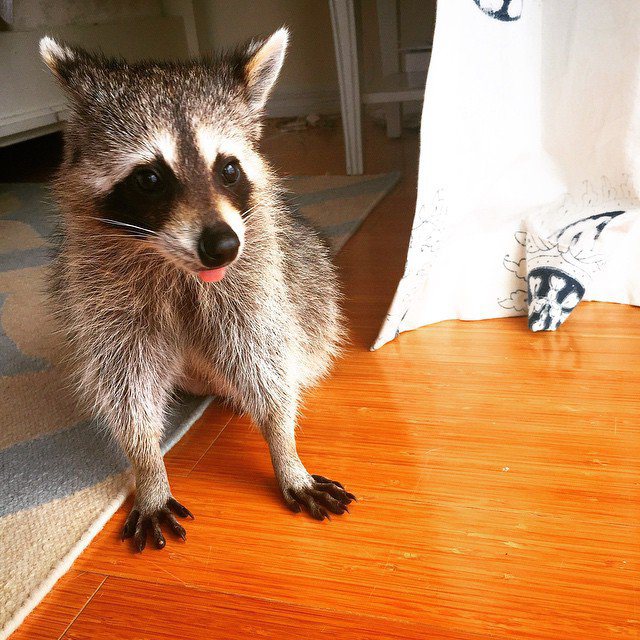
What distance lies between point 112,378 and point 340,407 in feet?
1.48

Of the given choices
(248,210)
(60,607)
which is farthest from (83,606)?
(248,210)

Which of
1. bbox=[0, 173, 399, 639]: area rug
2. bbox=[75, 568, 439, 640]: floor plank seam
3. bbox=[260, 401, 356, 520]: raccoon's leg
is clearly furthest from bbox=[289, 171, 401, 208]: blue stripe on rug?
bbox=[75, 568, 439, 640]: floor plank seam

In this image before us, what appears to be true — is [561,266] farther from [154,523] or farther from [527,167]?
[154,523]

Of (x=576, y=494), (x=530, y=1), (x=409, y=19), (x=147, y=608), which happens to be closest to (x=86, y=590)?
(x=147, y=608)

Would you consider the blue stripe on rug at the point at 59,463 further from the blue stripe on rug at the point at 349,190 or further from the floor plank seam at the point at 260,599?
the blue stripe on rug at the point at 349,190

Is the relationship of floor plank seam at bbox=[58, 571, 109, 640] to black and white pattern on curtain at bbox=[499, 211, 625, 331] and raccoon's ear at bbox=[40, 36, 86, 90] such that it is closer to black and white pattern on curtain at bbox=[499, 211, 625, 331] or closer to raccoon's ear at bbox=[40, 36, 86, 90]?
raccoon's ear at bbox=[40, 36, 86, 90]

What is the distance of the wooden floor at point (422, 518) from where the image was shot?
900 millimetres

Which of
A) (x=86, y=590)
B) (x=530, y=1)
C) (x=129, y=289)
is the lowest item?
(x=86, y=590)

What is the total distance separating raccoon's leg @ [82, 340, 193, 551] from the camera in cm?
111

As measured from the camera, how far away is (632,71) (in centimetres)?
142

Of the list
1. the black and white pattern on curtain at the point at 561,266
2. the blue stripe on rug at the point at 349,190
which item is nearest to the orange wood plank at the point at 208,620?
the black and white pattern on curtain at the point at 561,266

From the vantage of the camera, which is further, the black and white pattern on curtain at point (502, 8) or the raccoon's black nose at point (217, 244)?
the black and white pattern on curtain at point (502, 8)

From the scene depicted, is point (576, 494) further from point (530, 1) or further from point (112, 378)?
point (530, 1)

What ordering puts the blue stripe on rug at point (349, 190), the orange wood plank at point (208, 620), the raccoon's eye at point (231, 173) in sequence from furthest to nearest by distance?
the blue stripe on rug at point (349, 190)
the raccoon's eye at point (231, 173)
the orange wood plank at point (208, 620)
